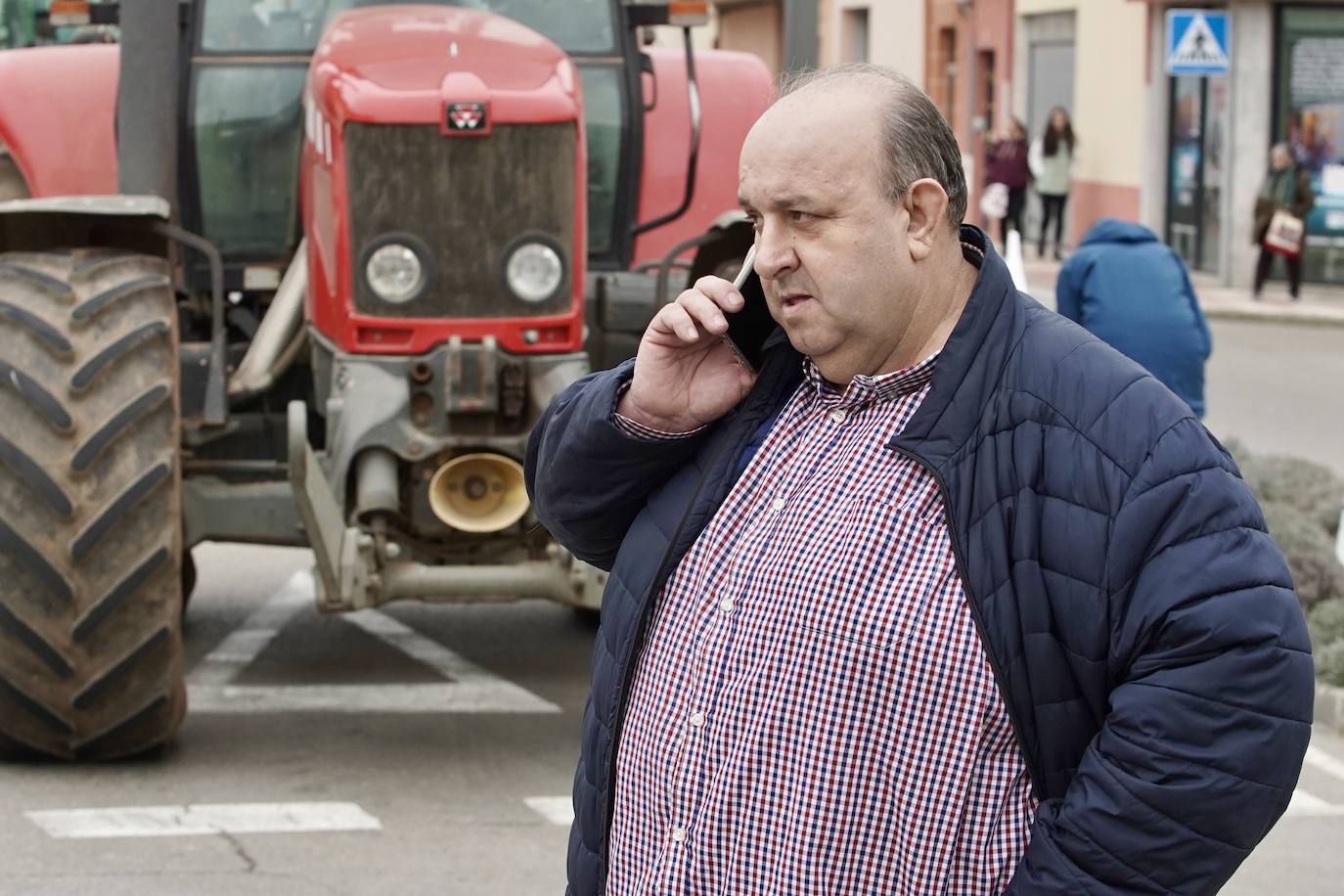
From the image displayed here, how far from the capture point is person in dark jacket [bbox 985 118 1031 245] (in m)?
29.3

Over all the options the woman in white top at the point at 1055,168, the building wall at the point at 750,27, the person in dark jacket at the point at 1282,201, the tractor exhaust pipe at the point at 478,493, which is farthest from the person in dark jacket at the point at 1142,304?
the building wall at the point at 750,27

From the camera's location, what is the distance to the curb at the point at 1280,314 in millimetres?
22138

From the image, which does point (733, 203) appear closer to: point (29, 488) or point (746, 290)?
point (29, 488)

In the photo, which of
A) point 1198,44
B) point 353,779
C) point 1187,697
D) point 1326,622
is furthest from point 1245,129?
point 1187,697

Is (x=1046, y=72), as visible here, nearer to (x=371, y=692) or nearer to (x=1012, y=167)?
(x=1012, y=167)

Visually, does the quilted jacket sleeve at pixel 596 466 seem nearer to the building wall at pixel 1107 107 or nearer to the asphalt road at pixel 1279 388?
the asphalt road at pixel 1279 388

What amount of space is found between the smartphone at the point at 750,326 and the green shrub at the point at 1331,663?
5.14 metres

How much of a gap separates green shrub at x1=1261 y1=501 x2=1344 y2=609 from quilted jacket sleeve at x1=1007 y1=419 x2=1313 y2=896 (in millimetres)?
6156

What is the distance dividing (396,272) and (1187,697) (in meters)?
4.48

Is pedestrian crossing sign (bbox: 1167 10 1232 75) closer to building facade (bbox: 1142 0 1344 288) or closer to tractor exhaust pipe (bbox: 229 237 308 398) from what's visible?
building facade (bbox: 1142 0 1344 288)

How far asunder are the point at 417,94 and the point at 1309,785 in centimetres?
320

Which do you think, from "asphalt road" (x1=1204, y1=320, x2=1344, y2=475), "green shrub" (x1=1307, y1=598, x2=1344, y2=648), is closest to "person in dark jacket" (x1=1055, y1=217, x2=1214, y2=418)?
"green shrub" (x1=1307, y1=598, x2=1344, y2=648)

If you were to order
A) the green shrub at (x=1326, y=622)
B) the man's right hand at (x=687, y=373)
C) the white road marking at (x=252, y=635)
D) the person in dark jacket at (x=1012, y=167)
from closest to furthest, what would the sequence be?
the man's right hand at (x=687, y=373) < the white road marking at (x=252, y=635) < the green shrub at (x=1326, y=622) < the person in dark jacket at (x=1012, y=167)

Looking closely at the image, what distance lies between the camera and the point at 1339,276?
25.0 metres
